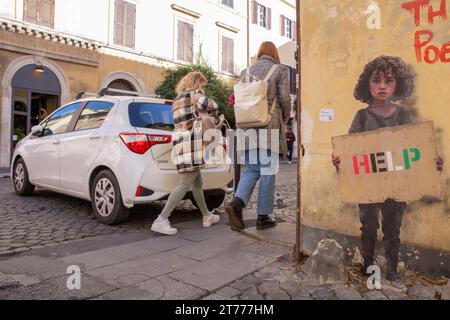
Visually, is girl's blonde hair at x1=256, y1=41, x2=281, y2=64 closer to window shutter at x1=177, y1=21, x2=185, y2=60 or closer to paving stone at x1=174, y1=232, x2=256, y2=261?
paving stone at x1=174, y1=232, x2=256, y2=261

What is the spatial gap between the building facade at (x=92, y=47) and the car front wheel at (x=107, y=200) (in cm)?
1116

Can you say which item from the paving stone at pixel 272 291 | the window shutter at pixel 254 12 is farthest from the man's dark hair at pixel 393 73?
the window shutter at pixel 254 12

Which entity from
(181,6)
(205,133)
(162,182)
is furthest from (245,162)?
(181,6)

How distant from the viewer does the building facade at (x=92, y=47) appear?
46.0 feet

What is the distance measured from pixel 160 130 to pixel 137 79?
554 inches

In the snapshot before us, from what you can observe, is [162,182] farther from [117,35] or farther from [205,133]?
[117,35]

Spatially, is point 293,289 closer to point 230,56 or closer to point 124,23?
point 124,23

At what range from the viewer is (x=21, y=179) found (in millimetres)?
6641

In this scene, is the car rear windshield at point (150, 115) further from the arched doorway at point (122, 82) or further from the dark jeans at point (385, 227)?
the arched doorway at point (122, 82)

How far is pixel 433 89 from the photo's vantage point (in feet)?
8.52

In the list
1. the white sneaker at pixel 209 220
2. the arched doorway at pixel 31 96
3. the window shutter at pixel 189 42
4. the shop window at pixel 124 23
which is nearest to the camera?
the white sneaker at pixel 209 220

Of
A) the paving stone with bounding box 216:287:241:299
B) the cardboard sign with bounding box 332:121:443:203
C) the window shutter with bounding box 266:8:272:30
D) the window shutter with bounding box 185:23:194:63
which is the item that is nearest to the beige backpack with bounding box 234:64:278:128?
the cardboard sign with bounding box 332:121:443:203

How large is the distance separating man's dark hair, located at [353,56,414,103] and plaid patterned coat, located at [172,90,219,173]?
1788 millimetres

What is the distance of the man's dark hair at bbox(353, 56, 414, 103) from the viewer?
2.71m
